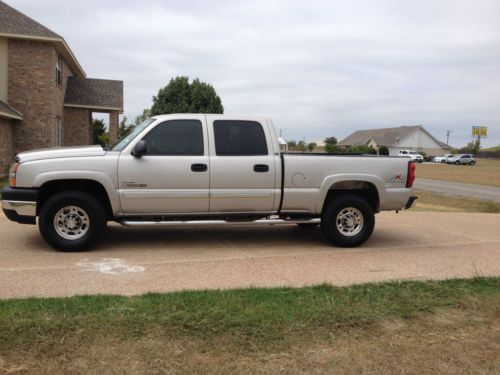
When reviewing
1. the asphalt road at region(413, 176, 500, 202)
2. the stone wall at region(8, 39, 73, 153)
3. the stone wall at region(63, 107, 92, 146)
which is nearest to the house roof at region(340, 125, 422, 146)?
the asphalt road at region(413, 176, 500, 202)

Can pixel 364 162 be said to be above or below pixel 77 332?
above

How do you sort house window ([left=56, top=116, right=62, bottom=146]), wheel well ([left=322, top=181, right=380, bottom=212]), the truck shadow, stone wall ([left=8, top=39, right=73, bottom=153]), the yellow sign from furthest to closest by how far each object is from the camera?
1. the yellow sign
2. house window ([left=56, top=116, right=62, bottom=146])
3. stone wall ([left=8, top=39, right=73, bottom=153])
4. wheel well ([left=322, top=181, right=380, bottom=212])
5. the truck shadow

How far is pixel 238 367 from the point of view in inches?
146

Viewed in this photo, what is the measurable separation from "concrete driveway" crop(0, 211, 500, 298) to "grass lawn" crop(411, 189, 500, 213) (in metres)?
5.66

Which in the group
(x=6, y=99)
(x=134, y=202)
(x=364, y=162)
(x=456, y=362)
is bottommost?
(x=456, y=362)

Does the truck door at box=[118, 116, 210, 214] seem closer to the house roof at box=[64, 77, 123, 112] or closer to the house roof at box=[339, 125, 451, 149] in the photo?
the house roof at box=[64, 77, 123, 112]

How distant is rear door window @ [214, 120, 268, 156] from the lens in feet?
24.1

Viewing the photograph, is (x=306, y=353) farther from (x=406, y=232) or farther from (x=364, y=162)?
(x=406, y=232)

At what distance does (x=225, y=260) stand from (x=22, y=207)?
2815 mm

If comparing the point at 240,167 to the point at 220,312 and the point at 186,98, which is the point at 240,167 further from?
the point at 186,98

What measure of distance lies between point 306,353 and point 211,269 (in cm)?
249

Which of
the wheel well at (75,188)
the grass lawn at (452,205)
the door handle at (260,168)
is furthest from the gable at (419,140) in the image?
the wheel well at (75,188)

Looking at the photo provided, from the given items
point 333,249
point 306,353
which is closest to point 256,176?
point 333,249

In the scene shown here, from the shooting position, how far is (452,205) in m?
16.9
